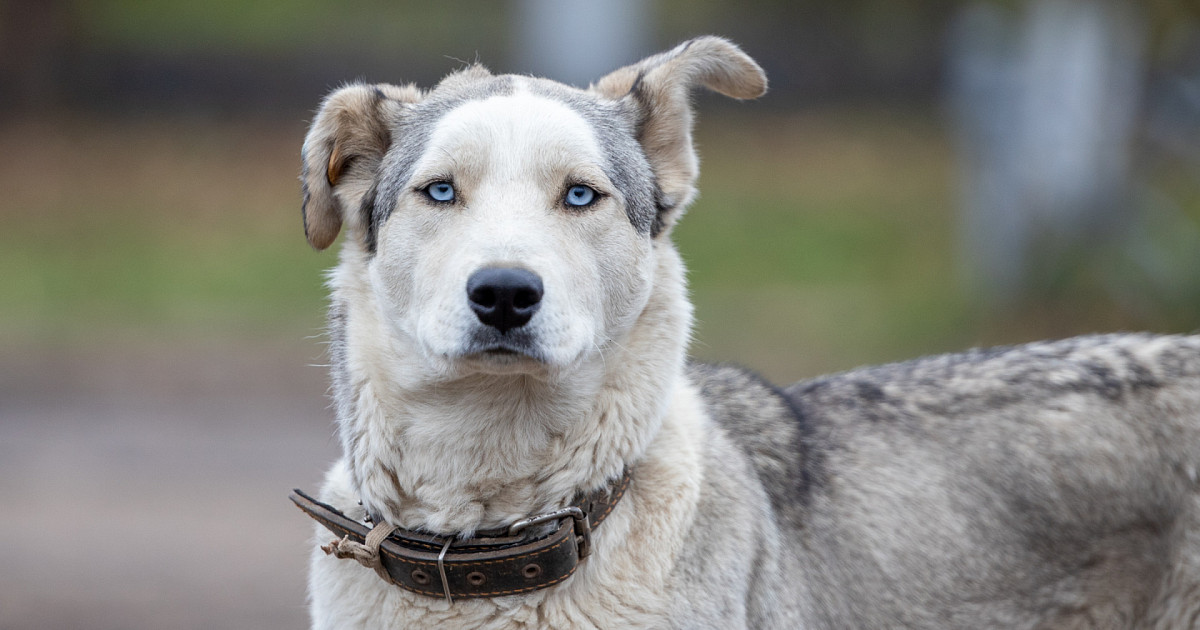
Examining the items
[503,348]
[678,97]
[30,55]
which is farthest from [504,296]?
[30,55]

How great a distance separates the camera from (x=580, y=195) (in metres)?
3.59

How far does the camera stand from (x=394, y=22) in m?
24.3

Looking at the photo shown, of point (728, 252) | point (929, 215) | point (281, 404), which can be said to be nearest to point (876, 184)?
point (929, 215)

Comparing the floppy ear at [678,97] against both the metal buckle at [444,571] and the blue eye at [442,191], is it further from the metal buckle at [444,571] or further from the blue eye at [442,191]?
the metal buckle at [444,571]

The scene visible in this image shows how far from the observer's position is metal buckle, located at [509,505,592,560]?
3355mm

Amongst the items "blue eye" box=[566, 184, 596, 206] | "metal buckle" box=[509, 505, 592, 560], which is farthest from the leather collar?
"blue eye" box=[566, 184, 596, 206]

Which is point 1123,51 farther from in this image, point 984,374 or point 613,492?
point 613,492

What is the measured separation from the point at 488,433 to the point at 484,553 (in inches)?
13.7

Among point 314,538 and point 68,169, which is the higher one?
point 314,538

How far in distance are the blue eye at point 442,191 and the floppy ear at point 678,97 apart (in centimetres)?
68

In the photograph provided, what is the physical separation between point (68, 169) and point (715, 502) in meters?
17.7

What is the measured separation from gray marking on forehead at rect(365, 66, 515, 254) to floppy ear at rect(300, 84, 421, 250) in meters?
0.05

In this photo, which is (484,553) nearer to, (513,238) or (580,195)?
(513,238)

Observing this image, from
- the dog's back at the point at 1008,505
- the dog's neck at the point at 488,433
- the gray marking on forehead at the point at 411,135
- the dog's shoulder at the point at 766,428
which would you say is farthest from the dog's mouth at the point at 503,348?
the dog's shoulder at the point at 766,428
